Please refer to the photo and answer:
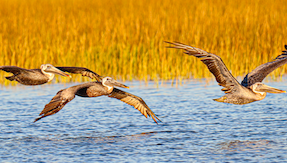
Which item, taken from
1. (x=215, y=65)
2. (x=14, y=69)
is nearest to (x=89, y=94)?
(x=14, y=69)

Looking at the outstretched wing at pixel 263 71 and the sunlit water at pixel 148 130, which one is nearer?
the sunlit water at pixel 148 130

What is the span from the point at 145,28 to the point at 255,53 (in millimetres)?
3601

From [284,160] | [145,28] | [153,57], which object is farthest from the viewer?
[145,28]

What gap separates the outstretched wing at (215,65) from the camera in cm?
795

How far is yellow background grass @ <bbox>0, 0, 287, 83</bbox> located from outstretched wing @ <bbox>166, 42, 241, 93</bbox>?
520 cm

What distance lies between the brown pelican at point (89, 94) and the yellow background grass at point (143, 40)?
5.05 m

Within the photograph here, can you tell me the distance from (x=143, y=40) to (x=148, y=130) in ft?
22.8

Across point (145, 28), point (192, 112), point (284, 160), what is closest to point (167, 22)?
point (145, 28)

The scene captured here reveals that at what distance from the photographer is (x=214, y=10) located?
18.9 meters

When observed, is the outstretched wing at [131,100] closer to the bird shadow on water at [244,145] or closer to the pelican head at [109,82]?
the pelican head at [109,82]

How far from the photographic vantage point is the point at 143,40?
15.6 meters

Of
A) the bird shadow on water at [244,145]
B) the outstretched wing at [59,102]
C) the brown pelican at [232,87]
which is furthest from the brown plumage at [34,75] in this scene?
the bird shadow on water at [244,145]

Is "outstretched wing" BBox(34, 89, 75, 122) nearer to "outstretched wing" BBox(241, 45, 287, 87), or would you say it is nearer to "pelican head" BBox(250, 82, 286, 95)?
"pelican head" BBox(250, 82, 286, 95)

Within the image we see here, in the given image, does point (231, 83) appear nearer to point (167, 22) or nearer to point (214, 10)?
point (167, 22)
